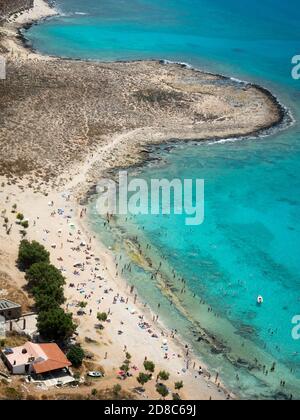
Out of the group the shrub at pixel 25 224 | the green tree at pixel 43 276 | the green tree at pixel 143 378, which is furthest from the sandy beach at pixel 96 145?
the green tree at pixel 43 276

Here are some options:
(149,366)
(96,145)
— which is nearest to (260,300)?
(149,366)

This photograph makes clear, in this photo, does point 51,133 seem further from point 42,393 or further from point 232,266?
point 42,393

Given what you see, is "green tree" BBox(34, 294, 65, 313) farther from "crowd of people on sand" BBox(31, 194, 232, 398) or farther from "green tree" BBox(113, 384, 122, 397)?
"green tree" BBox(113, 384, 122, 397)

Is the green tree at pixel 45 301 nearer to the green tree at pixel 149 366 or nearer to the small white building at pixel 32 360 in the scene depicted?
the small white building at pixel 32 360

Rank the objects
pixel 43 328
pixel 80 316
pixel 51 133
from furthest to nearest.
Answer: pixel 51 133, pixel 80 316, pixel 43 328

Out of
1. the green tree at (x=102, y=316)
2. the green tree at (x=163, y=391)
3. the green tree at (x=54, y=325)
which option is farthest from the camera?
the green tree at (x=102, y=316)

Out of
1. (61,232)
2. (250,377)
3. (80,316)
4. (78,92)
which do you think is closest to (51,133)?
(78,92)

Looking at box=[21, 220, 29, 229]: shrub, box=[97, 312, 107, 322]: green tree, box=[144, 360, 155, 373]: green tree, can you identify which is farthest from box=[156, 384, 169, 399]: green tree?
box=[21, 220, 29, 229]: shrub
